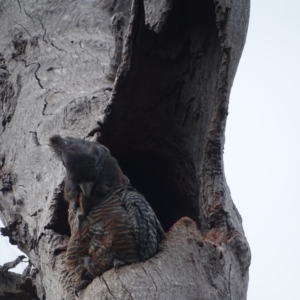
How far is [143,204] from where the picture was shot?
9.74ft

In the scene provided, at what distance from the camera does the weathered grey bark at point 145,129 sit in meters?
2.73

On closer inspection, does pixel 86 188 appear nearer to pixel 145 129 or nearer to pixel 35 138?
pixel 35 138

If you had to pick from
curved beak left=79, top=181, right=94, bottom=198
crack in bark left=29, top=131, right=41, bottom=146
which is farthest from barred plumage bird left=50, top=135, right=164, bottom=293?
crack in bark left=29, top=131, right=41, bottom=146

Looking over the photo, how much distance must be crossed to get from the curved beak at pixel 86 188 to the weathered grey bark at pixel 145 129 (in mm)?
180

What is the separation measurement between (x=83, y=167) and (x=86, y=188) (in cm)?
10

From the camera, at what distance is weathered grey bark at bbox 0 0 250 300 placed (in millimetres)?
2734

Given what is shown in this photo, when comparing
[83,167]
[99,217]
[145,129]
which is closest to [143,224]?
[99,217]

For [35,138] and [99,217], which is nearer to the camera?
[99,217]

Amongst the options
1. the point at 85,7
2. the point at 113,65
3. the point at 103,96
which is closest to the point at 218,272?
the point at 103,96

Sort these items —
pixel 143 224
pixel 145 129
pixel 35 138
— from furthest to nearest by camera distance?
pixel 145 129 → pixel 35 138 → pixel 143 224

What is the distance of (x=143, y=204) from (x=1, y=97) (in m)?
1.47

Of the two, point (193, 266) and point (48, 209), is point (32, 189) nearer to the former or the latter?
point (48, 209)

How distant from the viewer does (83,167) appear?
9.78 ft

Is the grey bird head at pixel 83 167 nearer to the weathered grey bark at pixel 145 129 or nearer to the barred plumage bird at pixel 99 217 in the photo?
the barred plumage bird at pixel 99 217
